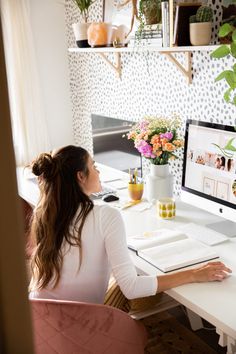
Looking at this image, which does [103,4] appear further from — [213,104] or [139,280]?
[139,280]

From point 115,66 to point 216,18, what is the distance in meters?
1.00

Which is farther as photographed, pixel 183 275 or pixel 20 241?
pixel 183 275

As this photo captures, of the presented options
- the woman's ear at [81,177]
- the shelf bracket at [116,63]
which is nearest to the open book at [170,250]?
the woman's ear at [81,177]

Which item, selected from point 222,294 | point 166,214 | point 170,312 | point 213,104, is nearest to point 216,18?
point 213,104

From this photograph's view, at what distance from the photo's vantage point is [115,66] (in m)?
2.87

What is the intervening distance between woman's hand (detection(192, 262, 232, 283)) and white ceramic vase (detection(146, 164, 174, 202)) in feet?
2.60

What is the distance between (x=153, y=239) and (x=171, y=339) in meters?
0.68

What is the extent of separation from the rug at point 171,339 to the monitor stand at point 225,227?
0.60 metres

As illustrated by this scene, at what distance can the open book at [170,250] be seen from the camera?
1.57m

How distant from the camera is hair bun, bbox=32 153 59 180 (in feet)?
4.67

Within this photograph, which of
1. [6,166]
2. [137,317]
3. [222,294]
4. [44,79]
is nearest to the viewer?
[6,166]

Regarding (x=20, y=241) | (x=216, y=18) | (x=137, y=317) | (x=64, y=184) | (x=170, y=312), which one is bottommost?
(x=170, y=312)

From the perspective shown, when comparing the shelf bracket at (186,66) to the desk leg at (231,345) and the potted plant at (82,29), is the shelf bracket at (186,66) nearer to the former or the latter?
the potted plant at (82,29)

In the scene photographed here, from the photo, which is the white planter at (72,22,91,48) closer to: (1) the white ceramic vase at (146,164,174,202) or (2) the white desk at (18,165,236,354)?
(1) the white ceramic vase at (146,164,174,202)
